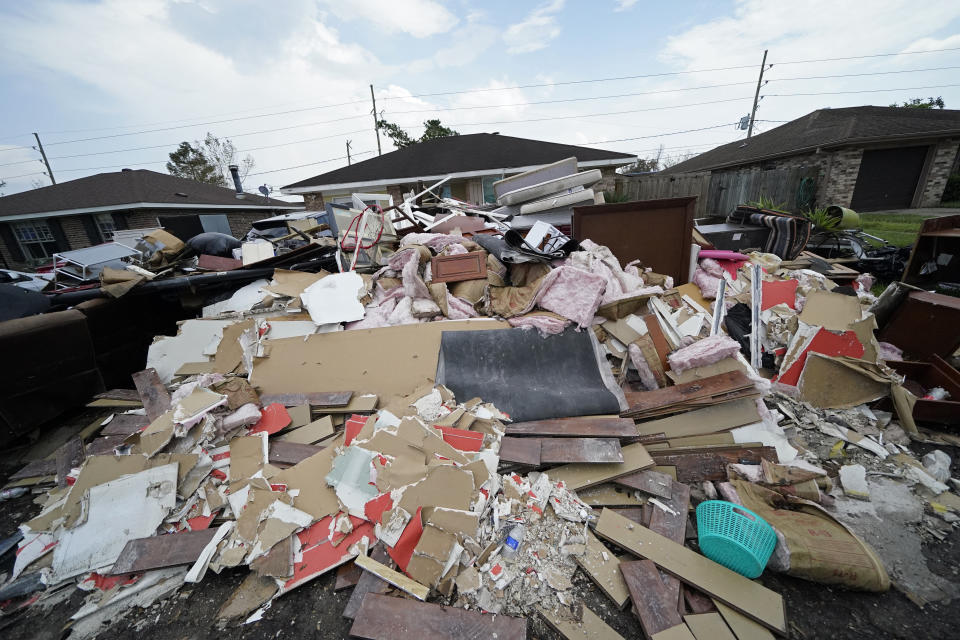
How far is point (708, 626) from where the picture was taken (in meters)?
1.50

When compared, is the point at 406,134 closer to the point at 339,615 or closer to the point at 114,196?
the point at 114,196

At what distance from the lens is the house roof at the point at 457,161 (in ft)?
34.3

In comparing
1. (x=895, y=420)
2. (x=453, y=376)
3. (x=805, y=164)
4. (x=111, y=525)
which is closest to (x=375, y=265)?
(x=453, y=376)

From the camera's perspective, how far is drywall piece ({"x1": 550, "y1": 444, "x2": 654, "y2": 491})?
2.12 metres

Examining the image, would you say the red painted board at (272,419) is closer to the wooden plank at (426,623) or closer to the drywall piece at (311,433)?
the drywall piece at (311,433)

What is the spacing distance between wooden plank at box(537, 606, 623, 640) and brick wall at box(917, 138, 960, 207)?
710 inches

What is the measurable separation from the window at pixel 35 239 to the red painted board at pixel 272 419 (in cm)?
1699

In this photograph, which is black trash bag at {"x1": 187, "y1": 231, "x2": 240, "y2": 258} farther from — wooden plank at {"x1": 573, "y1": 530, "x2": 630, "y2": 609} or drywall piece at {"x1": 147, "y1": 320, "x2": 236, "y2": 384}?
wooden plank at {"x1": 573, "y1": 530, "x2": 630, "y2": 609}

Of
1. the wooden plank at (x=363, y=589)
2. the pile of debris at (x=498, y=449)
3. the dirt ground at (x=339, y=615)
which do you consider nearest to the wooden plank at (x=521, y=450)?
the pile of debris at (x=498, y=449)

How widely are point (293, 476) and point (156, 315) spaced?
11.1 feet

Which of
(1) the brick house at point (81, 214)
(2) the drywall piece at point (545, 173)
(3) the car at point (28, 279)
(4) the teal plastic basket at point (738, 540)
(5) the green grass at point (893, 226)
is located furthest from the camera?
(1) the brick house at point (81, 214)

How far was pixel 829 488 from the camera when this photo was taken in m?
2.11

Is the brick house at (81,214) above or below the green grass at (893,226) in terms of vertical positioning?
above

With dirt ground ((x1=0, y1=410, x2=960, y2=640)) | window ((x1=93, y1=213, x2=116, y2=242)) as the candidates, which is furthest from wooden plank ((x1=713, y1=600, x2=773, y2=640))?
window ((x1=93, y1=213, x2=116, y2=242))
